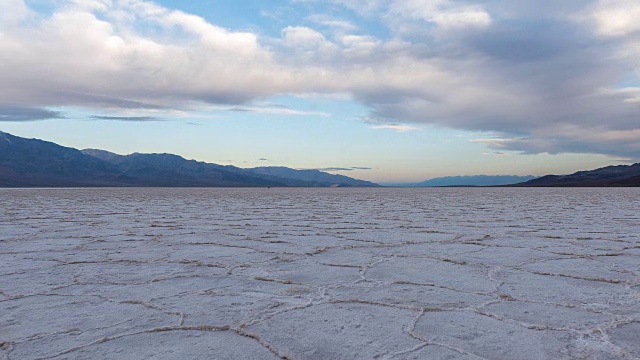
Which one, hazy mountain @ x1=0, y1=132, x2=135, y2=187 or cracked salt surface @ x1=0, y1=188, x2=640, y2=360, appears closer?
cracked salt surface @ x1=0, y1=188, x2=640, y2=360

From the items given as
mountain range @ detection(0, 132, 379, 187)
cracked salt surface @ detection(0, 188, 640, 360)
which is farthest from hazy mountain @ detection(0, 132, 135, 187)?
cracked salt surface @ detection(0, 188, 640, 360)

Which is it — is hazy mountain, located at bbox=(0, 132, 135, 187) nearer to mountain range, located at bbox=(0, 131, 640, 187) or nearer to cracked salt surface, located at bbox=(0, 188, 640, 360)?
mountain range, located at bbox=(0, 131, 640, 187)

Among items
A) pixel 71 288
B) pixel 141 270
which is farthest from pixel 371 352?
pixel 141 270

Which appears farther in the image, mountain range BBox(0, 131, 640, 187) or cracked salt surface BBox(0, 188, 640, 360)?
mountain range BBox(0, 131, 640, 187)

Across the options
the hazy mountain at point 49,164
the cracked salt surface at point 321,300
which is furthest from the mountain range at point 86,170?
the cracked salt surface at point 321,300

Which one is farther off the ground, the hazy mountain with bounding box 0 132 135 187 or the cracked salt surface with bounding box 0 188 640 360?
the hazy mountain with bounding box 0 132 135 187

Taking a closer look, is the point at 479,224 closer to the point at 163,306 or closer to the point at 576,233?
the point at 576,233

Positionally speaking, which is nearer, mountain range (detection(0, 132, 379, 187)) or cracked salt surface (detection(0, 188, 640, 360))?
cracked salt surface (detection(0, 188, 640, 360))

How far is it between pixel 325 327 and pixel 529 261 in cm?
183

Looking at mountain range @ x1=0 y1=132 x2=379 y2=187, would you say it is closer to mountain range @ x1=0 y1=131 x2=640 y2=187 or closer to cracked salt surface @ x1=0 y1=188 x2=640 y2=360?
mountain range @ x1=0 y1=131 x2=640 y2=187

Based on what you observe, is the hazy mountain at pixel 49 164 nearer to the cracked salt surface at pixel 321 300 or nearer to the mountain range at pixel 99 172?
the mountain range at pixel 99 172

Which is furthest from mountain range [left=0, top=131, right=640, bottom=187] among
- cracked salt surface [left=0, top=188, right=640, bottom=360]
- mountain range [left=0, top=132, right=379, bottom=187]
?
cracked salt surface [left=0, top=188, right=640, bottom=360]

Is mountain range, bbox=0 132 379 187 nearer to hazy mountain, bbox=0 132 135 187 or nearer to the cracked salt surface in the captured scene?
hazy mountain, bbox=0 132 135 187

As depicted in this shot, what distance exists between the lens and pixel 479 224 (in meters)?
5.64
